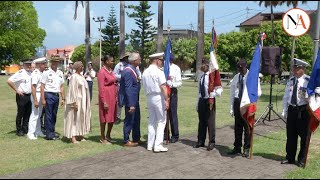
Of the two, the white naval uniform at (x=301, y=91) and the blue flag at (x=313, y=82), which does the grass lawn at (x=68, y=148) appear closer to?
the white naval uniform at (x=301, y=91)

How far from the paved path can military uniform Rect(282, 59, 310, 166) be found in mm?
343

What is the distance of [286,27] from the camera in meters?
10.5

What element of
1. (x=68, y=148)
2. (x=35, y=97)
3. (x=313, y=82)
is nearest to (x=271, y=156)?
(x=313, y=82)

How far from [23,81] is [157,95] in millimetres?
3919

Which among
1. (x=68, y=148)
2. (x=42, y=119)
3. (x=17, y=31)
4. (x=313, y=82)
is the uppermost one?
(x=17, y=31)

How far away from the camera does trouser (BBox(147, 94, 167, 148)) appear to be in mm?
8336

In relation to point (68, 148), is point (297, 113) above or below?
above

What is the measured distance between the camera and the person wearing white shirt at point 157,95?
27.0 ft

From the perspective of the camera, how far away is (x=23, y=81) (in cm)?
1041

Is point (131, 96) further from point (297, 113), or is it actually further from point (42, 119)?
point (42, 119)

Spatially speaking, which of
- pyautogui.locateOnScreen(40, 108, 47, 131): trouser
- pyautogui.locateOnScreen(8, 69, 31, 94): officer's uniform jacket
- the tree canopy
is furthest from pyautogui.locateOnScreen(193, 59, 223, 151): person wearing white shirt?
the tree canopy

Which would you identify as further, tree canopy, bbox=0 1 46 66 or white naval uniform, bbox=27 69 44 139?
tree canopy, bbox=0 1 46 66

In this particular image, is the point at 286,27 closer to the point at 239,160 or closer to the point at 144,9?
the point at 239,160

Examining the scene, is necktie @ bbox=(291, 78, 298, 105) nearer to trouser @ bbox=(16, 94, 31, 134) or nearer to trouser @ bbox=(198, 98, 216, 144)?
trouser @ bbox=(198, 98, 216, 144)
